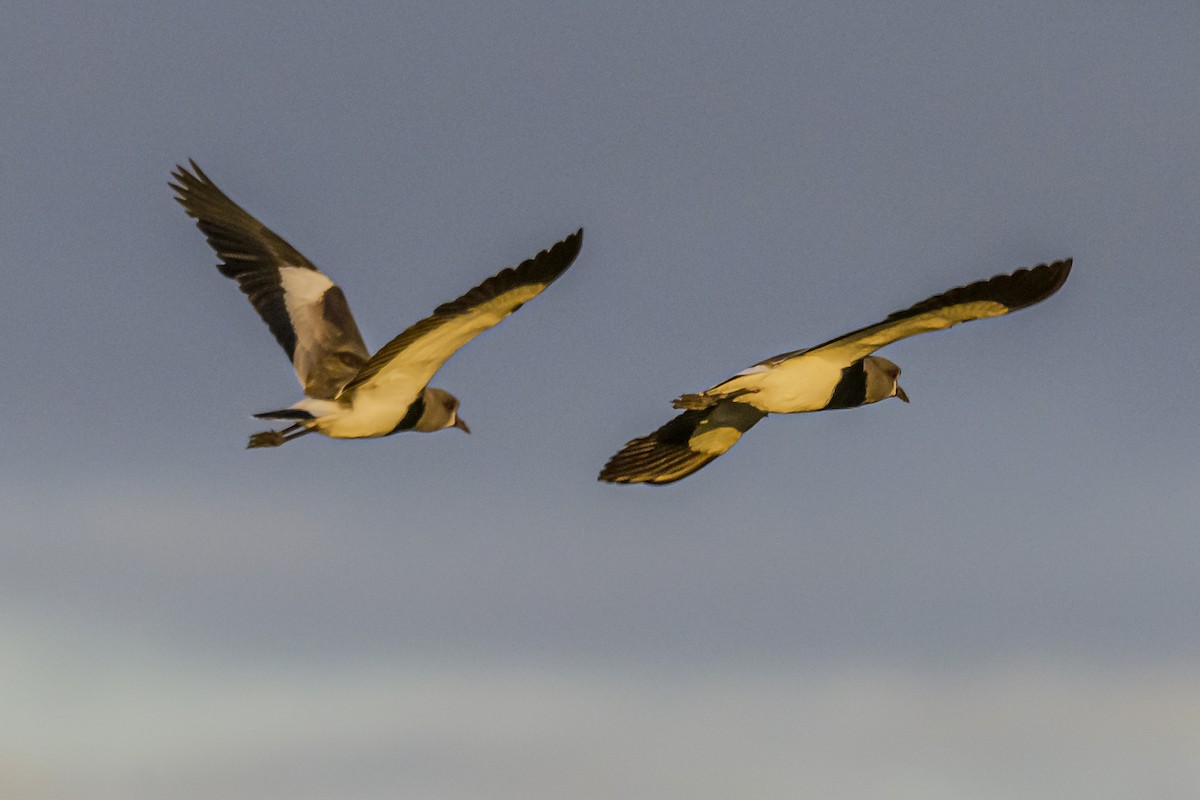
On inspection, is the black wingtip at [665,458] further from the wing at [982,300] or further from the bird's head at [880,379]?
the wing at [982,300]

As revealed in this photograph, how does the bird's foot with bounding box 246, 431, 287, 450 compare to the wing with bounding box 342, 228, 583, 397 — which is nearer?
the wing with bounding box 342, 228, 583, 397

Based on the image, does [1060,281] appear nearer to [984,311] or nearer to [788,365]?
[984,311]

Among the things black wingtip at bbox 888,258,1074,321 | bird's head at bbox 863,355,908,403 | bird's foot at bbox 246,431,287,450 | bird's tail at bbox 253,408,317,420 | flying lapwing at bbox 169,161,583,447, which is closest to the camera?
flying lapwing at bbox 169,161,583,447

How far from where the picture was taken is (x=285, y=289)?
749 inches

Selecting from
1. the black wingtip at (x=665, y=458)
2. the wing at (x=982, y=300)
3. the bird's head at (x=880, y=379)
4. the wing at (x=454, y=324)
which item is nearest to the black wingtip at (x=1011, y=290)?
the wing at (x=982, y=300)

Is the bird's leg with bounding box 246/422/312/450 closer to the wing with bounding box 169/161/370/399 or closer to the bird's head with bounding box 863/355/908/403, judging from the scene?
the wing with bounding box 169/161/370/399

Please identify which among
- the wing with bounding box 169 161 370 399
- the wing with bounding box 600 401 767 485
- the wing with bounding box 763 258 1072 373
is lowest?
the wing with bounding box 763 258 1072 373

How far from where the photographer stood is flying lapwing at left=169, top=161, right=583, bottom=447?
14391 millimetres

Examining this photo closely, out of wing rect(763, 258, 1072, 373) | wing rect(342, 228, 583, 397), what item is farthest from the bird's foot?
wing rect(763, 258, 1072, 373)

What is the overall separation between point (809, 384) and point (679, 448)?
2.05 metres

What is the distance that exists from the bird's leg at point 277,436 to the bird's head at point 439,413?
1.20 m

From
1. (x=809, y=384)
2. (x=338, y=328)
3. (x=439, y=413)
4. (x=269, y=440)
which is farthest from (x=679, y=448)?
(x=269, y=440)

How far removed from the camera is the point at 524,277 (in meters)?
14.1

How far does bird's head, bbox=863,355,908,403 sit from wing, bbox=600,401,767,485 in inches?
50.3
